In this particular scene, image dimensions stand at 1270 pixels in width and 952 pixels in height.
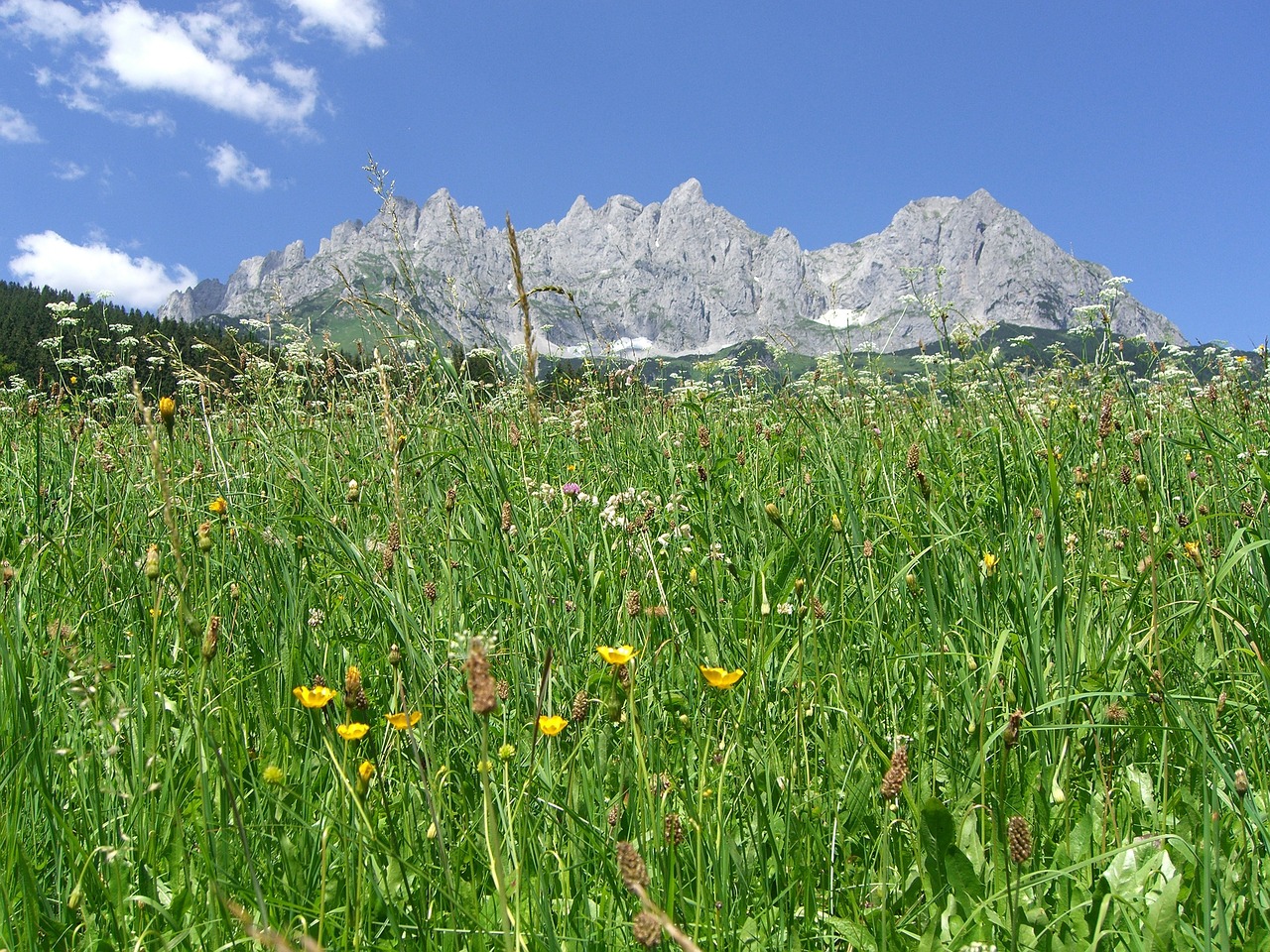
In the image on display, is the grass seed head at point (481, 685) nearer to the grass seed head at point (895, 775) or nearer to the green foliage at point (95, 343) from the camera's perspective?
the grass seed head at point (895, 775)

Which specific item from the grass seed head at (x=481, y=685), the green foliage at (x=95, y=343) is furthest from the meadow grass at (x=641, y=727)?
the green foliage at (x=95, y=343)

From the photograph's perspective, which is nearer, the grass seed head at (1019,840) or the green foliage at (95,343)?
the grass seed head at (1019,840)

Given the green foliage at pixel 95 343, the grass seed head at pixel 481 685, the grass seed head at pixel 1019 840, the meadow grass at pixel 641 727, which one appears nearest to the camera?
the grass seed head at pixel 481 685

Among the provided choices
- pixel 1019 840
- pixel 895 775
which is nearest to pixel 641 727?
pixel 895 775

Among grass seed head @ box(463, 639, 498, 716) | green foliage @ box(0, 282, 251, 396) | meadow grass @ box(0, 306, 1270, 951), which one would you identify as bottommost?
meadow grass @ box(0, 306, 1270, 951)

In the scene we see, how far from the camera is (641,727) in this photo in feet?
5.18

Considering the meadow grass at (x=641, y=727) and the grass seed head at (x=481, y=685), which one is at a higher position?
the grass seed head at (x=481, y=685)

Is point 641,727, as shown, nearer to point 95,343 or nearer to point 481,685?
point 481,685

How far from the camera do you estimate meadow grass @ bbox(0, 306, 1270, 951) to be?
1216 mm

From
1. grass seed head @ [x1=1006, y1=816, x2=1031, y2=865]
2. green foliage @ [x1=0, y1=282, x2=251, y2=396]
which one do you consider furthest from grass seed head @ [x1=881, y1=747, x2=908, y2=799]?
green foliage @ [x1=0, y1=282, x2=251, y2=396]

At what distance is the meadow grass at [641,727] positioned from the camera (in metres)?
1.22

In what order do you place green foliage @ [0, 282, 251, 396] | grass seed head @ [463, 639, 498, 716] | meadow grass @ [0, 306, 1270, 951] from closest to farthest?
grass seed head @ [463, 639, 498, 716] → meadow grass @ [0, 306, 1270, 951] → green foliage @ [0, 282, 251, 396]

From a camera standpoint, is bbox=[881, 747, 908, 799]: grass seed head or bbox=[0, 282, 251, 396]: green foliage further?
bbox=[0, 282, 251, 396]: green foliage

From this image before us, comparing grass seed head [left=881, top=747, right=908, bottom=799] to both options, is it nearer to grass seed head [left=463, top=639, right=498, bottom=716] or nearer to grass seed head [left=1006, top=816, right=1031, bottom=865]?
grass seed head [left=1006, top=816, right=1031, bottom=865]
